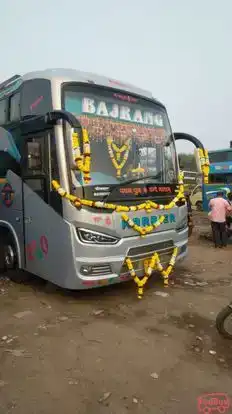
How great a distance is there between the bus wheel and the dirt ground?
0.17m

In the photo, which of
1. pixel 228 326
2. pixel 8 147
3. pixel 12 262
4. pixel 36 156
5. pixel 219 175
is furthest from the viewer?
pixel 219 175

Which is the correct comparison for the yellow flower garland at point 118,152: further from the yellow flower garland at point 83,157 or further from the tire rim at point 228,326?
the tire rim at point 228,326

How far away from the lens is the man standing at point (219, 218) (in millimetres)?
9344

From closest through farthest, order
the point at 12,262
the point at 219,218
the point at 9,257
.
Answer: the point at 12,262
the point at 9,257
the point at 219,218

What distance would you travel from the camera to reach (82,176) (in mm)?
4309

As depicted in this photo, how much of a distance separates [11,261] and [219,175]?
14.7 m

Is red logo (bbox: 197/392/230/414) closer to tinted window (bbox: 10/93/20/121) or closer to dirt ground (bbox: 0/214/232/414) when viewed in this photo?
dirt ground (bbox: 0/214/232/414)

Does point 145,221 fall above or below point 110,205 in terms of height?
below

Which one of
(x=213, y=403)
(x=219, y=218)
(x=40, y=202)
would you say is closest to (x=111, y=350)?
(x=213, y=403)

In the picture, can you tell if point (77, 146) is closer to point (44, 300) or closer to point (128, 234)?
point (128, 234)

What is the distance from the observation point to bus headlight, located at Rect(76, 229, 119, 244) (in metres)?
4.28

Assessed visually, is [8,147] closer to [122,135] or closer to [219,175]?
[122,135]

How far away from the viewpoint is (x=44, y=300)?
195 inches

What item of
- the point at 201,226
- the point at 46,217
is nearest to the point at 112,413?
the point at 46,217
